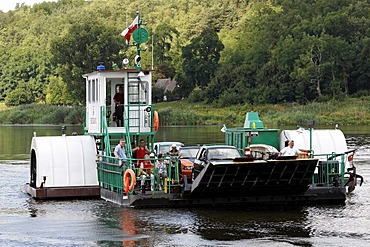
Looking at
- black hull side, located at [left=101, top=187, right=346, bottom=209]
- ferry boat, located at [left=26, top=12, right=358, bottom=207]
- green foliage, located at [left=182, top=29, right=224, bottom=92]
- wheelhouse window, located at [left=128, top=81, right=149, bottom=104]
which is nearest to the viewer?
ferry boat, located at [left=26, top=12, right=358, bottom=207]

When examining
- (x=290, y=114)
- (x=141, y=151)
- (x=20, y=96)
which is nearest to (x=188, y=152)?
(x=141, y=151)

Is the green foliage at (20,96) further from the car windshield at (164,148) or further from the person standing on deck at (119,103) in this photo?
the person standing on deck at (119,103)

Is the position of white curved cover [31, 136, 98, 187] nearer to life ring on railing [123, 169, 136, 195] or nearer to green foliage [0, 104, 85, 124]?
life ring on railing [123, 169, 136, 195]

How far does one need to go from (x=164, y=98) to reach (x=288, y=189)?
343ft

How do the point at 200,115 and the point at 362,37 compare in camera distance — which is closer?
the point at 200,115

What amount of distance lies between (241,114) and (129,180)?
A: 81.7 meters

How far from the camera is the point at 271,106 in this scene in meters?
112

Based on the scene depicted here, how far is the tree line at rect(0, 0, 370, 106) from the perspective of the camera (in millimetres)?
116312

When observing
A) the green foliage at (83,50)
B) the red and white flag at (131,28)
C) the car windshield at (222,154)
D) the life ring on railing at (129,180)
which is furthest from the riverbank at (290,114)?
the life ring on railing at (129,180)

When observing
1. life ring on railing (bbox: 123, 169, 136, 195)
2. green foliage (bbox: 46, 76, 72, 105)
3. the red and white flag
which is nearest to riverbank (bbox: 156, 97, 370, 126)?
green foliage (bbox: 46, 76, 72, 105)

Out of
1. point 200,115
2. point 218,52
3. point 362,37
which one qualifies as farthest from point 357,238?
point 218,52

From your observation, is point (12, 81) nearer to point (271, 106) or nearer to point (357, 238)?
point (271, 106)

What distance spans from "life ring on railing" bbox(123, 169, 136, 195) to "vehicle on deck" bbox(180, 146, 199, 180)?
1.72m

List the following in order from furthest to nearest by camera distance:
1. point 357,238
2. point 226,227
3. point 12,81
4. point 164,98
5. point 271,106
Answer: point 12,81, point 164,98, point 271,106, point 226,227, point 357,238
